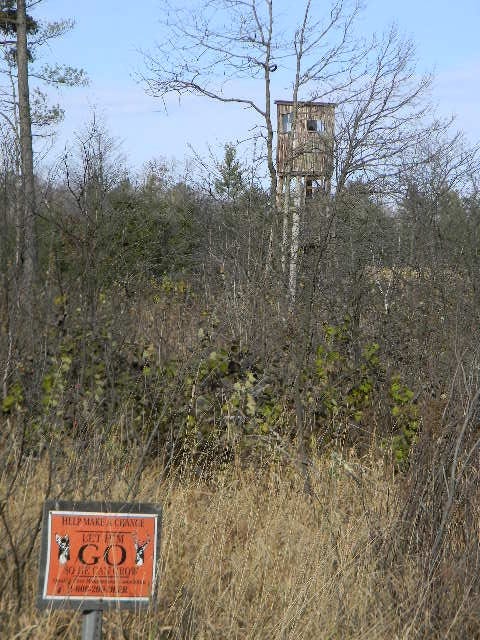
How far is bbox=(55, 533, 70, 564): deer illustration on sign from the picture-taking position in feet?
8.21

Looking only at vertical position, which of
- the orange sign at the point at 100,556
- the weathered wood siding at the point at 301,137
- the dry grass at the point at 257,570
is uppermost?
the weathered wood siding at the point at 301,137

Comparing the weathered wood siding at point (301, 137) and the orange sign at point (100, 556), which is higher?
the weathered wood siding at point (301, 137)

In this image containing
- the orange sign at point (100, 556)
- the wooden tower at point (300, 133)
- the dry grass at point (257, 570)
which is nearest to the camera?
the orange sign at point (100, 556)

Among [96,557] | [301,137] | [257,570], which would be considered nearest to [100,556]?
[96,557]

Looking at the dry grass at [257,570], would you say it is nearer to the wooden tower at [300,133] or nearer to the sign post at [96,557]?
the sign post at [96,557]

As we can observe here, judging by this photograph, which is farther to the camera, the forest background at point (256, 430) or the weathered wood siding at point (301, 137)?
the weathered wood siding at point (301, 137)

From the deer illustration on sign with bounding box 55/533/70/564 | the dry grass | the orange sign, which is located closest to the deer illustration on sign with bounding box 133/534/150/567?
the orange sign

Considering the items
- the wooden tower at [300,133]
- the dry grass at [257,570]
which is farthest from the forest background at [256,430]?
the wooden tower at [300,133]

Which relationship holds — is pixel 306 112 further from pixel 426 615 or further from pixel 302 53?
pixel 426 615

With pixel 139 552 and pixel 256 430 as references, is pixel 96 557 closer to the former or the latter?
pixel 139 552

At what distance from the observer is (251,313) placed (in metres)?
7.12

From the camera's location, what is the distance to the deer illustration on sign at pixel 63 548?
2502 mm

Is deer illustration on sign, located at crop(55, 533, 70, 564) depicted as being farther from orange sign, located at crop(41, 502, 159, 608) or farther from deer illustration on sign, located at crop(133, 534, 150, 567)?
deer illustration on sign, located at crop(133, 534, 150, 567)

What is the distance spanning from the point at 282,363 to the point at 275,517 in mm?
1880
